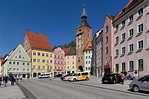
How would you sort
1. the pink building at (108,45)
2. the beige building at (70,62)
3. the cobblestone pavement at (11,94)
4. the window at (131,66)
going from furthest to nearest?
the beige building at (70,62) < the pink building at (108,45) < the window at (131,66) < the cobblestone pavement at (11,94)

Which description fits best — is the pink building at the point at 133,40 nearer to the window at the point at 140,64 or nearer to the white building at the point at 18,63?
the window at the point at 140,64

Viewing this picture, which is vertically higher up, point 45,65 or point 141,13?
point 141,13

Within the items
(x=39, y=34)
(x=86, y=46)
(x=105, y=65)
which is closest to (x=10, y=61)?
(x=39, y=34)

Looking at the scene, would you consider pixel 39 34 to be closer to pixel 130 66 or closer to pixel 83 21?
pixel 83 21

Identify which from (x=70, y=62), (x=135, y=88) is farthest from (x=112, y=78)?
(x=70, y=62)

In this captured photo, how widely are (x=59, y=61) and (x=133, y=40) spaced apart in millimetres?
66703

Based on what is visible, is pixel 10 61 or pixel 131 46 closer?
pixel 131 46

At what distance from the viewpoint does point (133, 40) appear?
36625 mm

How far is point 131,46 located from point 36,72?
5784 centimetres

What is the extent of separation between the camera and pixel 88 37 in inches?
3927

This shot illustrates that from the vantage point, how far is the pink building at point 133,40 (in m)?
33.0

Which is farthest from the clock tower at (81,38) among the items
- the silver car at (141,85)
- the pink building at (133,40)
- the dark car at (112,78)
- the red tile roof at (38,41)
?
the silver car at (141,85)

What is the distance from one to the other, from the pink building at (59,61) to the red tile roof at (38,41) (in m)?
4.91

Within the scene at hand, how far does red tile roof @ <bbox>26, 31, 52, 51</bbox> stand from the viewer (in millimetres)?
90037
